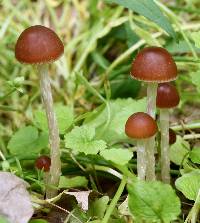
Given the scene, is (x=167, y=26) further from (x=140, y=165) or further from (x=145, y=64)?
(x=140, y=165)

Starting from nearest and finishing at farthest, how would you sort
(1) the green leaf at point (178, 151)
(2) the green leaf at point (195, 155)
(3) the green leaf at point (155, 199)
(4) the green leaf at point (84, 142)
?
1. (3) the green leaf at point (155, 199)
2. (4) the green leaf at point (84, 142)
3. (2) the green leaf at point (195, 155)
4. (1) the green leaf at point (178, 151)

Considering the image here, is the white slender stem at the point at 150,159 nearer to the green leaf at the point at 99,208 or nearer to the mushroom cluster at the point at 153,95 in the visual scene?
the mushroom cluster at the point at 153,95

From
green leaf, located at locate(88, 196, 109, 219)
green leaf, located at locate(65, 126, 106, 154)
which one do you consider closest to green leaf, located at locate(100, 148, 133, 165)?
green leaf, located at locate(65, 126, 106, 154)

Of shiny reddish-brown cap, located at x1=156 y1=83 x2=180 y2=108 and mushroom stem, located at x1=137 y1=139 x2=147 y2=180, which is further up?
shiny reddish-brown cap, located at x1=156 y1=83 x2=180 y2=108

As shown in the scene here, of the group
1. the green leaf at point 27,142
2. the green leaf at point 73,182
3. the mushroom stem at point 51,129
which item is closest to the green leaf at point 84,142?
the mushroom stem at point 51,129

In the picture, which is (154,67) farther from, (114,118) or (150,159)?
(114,118)

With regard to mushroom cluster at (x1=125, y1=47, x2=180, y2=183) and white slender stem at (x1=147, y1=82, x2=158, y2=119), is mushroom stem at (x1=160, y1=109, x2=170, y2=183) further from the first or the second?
white slender stem at (x1=147, y1=82, x2=158, y2=119)

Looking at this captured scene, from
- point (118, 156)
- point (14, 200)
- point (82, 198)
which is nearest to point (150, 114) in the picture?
point (118, 156)

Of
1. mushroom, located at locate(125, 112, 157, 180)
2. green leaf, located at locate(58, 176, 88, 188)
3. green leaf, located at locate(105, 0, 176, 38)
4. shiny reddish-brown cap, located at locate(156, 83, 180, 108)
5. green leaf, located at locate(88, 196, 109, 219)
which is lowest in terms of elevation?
green leaf, located at locate(88, 196, 109, 219)
